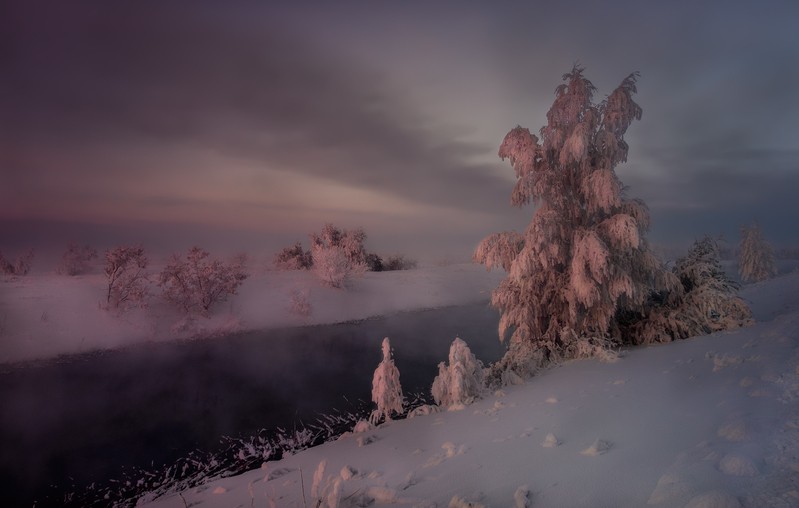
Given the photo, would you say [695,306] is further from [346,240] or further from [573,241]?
[346,240]

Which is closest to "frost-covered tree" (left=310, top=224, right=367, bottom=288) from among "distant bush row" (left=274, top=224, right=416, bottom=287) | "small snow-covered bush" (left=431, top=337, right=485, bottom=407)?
"distant bush row" (left=274, top=224, right=416, bottom=287)

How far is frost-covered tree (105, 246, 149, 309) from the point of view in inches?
958

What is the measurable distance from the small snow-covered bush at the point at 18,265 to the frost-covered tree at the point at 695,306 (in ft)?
155

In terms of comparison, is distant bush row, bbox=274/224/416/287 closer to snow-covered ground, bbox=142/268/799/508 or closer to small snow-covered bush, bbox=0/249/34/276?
small snow-covered bush, bbox=0/249/34/276

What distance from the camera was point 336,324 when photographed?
98.6 ft

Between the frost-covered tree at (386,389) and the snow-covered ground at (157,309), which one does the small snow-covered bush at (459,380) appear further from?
the snow-covered ground at (157,309)

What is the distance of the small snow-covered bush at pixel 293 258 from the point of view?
47062 millimetres

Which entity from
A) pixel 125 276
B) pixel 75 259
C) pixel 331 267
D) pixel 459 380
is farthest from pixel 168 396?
pixel 75 259

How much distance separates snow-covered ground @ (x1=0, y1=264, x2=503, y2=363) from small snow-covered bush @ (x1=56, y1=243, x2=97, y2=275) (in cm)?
355

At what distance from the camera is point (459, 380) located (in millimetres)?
9125

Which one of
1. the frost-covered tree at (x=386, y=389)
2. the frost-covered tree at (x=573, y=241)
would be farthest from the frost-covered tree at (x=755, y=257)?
the frost-covered tree at (x=386, y=389)

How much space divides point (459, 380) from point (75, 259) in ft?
132

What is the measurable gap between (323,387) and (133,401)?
23.9ft

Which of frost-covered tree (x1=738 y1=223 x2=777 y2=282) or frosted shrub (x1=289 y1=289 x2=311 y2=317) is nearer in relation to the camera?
frosted shrub (x1=289 y1=289 x2=311 y2=317)
